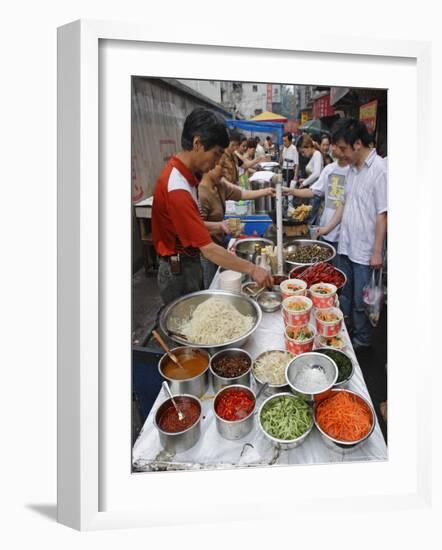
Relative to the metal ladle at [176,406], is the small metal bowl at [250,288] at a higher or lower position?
higher

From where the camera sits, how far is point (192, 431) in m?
1.87

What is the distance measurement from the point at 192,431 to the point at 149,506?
517 mm

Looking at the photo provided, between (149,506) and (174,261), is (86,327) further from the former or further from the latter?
(149,506)

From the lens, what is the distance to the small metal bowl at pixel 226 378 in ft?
6.46

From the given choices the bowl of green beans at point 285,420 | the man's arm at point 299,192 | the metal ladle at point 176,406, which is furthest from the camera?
the man's arm at point 299,192

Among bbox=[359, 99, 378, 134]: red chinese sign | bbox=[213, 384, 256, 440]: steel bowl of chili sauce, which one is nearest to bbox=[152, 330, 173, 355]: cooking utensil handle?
bbox=[213, 384, 256, 440]: steel bowl of chili sauce

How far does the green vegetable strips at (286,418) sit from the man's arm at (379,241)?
93cm

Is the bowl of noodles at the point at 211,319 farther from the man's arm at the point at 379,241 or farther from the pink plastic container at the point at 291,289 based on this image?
the man's arm at the point at 379,241

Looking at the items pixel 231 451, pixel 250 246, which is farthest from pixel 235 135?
pixel 231 451

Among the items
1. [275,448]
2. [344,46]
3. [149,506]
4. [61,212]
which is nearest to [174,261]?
[61,212]

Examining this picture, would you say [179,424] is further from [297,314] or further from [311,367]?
[297,314]

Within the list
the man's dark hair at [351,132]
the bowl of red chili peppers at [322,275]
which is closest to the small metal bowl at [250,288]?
the bowl of red chili peppers at [322,275]

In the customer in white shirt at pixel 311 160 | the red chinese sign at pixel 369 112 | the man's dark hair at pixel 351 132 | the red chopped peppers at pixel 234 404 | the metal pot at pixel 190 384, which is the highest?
the red chinese sign at pixel 369 112

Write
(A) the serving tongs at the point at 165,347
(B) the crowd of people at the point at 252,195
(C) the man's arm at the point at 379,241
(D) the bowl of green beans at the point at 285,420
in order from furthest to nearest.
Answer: (C) the man's arm at the point at 379,241 < (B) the crowd of people at the point at 252,195 < (A) the serving tongs at the point at 165,347 < (D) the bowl of green beans at the point at 285,420
